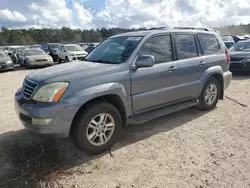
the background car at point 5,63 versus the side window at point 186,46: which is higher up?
the side window at point 186,46

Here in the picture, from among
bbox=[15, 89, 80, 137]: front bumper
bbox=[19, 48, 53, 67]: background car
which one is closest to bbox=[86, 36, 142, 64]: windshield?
bbox=[15, 89, 80, 137]: front bumper

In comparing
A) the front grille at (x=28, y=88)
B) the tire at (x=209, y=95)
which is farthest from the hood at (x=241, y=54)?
the front grille at (x=28, y=88)

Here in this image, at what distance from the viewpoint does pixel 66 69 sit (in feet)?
12.6

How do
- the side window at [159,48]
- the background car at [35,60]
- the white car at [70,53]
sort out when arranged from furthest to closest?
the white car at [70,53], the background car at [35,60], the side window at [159,48]

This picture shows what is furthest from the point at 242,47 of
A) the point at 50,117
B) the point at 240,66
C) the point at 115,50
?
the point at 50,117

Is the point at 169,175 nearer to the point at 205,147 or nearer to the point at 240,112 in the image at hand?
the point at 205,147

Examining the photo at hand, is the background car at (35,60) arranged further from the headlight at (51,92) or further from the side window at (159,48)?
the headlight at (51,92)

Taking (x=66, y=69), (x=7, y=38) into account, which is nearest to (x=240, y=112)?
(x=66, y=69)

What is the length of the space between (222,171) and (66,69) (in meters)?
2.64

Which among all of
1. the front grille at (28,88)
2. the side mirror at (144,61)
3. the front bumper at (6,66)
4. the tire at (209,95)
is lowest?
the front bumper at (6,66)

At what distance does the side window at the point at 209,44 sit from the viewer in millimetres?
5258

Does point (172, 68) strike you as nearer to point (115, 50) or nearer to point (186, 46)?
point (186, 46)

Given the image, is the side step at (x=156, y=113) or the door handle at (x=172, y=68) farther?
the door handle at (x=172, y=68)

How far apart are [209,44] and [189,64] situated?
3.20 ft
